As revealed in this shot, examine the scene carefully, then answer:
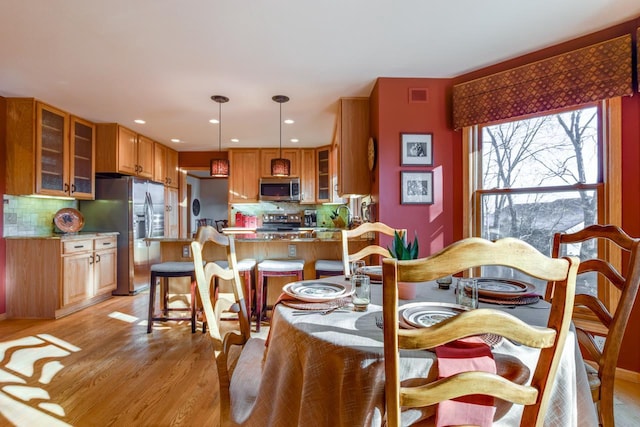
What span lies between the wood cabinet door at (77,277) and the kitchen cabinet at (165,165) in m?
1.94

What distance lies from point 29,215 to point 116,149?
49.7 inches

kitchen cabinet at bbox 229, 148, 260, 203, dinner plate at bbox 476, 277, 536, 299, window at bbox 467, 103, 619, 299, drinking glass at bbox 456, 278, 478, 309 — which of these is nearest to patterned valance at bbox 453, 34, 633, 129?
window at bbox 467, 103, 619, 299

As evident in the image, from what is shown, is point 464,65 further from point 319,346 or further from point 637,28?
point 319,346

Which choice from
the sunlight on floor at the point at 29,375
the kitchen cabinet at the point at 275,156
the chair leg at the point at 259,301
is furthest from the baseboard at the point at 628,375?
the kitchen cabinet at the point at 275,156

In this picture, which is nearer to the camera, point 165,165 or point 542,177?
point 542,177

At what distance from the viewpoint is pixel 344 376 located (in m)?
0.79

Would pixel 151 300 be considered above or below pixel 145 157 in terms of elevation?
below

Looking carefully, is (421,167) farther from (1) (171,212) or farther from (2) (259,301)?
(1) (171,212)

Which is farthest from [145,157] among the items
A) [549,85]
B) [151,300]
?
[549,85]

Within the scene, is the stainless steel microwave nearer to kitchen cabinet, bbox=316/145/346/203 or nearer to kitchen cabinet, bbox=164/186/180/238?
kitchen cabinet, bbox=316/145/346/203

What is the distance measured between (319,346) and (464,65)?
9.12ft

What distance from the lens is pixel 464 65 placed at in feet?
8.85

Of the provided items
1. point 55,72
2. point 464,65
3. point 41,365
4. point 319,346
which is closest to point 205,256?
point 41,365

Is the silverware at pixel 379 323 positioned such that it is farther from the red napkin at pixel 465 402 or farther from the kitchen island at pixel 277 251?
the kitchen island at pixel 277 251
